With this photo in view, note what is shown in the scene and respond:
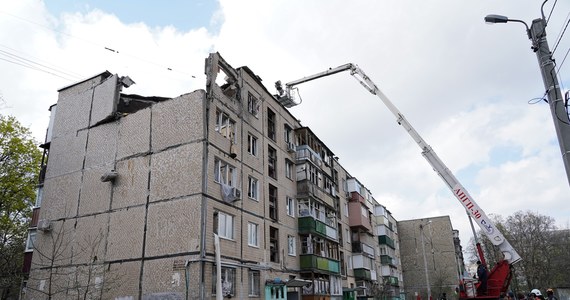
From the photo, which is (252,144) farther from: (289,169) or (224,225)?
(224,225)

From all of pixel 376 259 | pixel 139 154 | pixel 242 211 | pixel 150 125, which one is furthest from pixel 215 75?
pixel 376 259

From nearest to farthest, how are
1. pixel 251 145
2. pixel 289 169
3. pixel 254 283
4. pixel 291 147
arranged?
pixel 254 283 < pixel 251 145 < pixel 289 169 < pixel 291 147

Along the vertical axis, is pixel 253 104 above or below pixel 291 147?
above

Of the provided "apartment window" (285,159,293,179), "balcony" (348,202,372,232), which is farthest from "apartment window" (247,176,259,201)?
"balcony" (348,202,372,232)

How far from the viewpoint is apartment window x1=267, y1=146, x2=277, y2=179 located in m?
27.5

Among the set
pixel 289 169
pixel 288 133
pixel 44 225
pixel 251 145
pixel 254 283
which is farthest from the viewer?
pixel 288 133

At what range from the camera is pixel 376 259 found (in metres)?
Answer: 50.3

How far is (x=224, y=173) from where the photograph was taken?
72.6ft

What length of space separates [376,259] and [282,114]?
Answer: 26851mm

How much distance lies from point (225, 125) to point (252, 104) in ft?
13.8

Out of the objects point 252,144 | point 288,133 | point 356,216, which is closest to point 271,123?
point 288,133

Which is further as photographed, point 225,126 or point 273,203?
point 273,203

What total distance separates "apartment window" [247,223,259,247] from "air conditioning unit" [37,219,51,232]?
1091 centimetres

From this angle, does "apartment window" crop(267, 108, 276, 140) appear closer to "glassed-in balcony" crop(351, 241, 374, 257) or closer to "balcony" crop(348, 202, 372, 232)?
"balcony" crop(348, 202, 372, 232)
